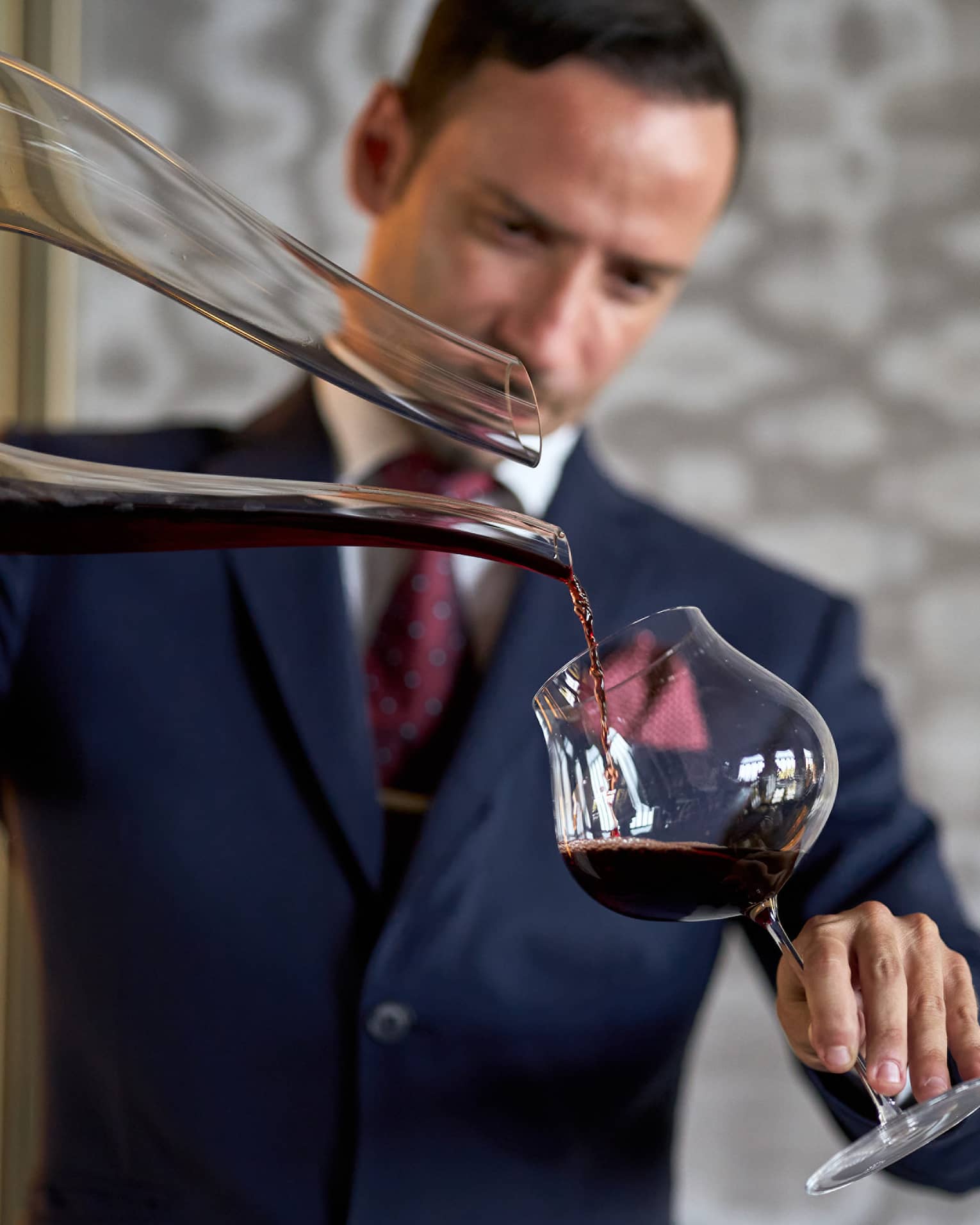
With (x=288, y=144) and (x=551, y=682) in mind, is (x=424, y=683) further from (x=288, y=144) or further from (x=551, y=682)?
(x=288, y=144)

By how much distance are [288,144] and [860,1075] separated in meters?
1.34

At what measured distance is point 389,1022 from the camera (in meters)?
0.82

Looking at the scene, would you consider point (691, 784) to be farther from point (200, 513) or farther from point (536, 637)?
point (536, 637)

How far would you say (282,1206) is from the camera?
83cm

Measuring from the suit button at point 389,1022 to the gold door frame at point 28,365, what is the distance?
2.65 ft

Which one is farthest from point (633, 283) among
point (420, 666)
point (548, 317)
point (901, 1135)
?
point (901, 1135)

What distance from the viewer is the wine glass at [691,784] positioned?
52cm

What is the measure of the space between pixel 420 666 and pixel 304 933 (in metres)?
0.20

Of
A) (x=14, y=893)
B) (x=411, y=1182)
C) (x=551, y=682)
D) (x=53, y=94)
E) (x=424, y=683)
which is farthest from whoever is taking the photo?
(x=14, y=893)

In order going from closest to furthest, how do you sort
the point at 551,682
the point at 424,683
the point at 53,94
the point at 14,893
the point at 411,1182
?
the point at 53,94
the point at 551,682
the point at 411,1182
the point at 424,683
the point at 14,893

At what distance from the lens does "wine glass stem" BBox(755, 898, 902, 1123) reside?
1.68 ft

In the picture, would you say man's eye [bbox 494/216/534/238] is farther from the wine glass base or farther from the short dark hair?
the wine glass base

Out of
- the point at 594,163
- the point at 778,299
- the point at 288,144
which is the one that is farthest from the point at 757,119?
the point at 594,163

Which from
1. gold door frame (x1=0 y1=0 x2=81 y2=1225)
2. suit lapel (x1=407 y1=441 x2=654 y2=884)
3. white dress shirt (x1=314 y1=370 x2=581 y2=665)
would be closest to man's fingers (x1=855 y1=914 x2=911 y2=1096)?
suit lapel (x1=407 y1=441 x2=654 y2=884)
